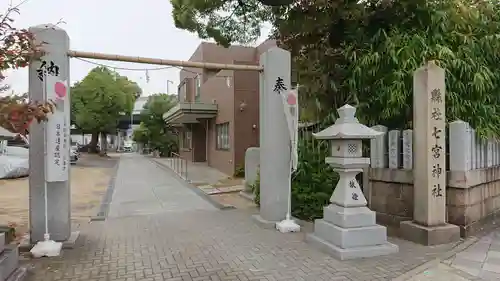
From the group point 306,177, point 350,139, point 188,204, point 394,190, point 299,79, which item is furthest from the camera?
point 188,204

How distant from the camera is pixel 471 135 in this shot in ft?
20.8

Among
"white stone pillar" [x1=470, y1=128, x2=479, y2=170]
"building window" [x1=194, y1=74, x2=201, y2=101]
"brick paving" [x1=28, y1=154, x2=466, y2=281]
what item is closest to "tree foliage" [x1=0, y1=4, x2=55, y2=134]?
"brick paving" [x1=28, y1=154, x2=466, y2=281]

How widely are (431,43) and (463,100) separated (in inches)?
46.7

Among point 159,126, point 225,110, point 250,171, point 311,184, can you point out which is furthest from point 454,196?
point 159,126

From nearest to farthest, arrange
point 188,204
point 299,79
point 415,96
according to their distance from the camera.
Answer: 1. point 415,96
2. point 299,79
3. point 188,204

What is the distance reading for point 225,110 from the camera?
60.4 feet

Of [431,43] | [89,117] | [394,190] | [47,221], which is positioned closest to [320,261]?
[394,190]

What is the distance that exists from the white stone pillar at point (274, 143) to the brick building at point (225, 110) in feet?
28.5

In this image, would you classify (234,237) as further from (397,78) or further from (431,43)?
(431,43)

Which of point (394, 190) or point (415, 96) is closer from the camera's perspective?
point (415, 96)

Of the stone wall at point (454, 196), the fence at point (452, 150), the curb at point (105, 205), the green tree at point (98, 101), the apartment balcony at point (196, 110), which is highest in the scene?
the green tree at point (98, 101)

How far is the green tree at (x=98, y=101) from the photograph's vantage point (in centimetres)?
3158

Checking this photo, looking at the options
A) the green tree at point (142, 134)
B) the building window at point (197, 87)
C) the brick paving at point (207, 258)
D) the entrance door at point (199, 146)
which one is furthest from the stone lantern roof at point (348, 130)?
the green tree at point (142, 134)

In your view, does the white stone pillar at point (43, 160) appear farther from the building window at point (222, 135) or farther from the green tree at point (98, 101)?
the green tree at point (98, 101)
